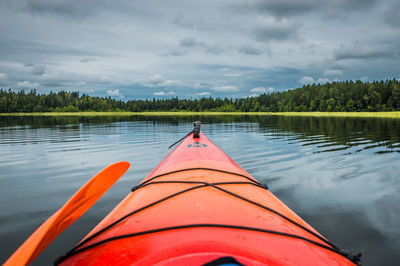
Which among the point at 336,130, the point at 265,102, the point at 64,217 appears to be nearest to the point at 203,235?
the point at 64,217

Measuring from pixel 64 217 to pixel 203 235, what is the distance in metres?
1.22

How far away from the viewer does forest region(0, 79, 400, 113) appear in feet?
265

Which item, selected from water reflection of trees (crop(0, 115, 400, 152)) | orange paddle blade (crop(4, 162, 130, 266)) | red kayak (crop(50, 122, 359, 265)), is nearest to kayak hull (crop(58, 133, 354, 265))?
red kayak (crop(50, 122, 359, 265))

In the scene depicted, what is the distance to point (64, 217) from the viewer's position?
2.08 meters

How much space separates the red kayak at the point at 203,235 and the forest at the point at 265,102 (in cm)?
9328

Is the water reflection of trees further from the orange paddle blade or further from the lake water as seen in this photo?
the orange paddle blade

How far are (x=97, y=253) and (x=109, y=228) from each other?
402 mm

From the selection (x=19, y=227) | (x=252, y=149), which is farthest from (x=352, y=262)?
(x=252, y=149)

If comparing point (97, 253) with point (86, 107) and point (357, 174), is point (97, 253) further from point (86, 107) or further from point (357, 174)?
point (86, 107)

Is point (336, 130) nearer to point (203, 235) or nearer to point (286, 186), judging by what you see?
point (286, 186)

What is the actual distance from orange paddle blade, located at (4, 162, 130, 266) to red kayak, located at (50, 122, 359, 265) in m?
0.24

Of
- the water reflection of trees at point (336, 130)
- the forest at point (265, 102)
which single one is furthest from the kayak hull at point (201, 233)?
the forest at point (265, 102)

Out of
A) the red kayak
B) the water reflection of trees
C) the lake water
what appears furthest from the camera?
the water reflection of trees

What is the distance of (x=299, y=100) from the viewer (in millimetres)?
97688
